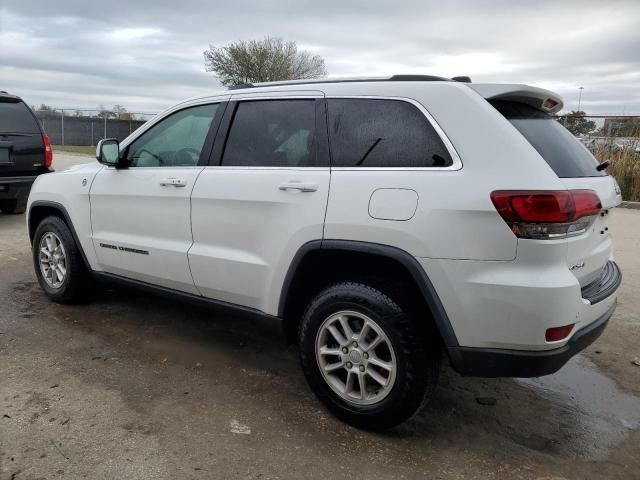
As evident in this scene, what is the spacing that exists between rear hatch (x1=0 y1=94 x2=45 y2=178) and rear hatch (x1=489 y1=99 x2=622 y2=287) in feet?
23.8

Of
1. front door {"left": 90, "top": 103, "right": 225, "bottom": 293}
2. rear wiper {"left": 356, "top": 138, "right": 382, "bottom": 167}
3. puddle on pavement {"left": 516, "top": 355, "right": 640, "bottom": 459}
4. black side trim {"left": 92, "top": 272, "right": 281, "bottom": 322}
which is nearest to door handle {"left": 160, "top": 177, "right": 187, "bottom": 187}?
front door {"left": 90, "top": 103, "right": 225, "bottom": 293}

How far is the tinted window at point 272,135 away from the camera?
3.25 meters

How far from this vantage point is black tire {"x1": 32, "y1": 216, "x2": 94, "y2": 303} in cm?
461

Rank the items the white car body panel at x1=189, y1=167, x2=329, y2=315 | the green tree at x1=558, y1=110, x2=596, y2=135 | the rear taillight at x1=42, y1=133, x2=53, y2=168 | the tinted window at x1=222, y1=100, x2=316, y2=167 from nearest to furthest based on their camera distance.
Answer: the white car body panel at x1=189, y1=167, x2=329, y2=315 < the tinted window at x1=222, y1=100, x2=316, y2=167 < the rear taillight at x1=42, y1=133, x2=53, y2=168 < the green tree at x1=558, y1=110, x2=596, y2=135

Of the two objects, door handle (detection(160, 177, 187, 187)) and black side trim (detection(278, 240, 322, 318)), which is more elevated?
door handle (detection(160, 177, 187, 187))

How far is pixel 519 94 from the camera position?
114 inches

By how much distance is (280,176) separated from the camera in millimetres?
3205

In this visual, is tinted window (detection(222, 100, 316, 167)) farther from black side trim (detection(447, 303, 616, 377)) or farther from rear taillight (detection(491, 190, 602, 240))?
black side trim (detection(447, 303, 616, 377))

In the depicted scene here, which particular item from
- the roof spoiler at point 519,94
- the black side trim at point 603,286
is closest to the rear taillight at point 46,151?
the roof spoiler at point 519,94

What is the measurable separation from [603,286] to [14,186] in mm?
7733

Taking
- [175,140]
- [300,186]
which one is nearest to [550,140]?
[300,186]

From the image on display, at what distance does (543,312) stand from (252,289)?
165 centimetres

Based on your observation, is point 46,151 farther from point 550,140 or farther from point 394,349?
point 550,140

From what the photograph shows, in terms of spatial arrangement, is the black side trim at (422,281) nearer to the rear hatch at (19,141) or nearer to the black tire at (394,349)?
the black tire at (394,349)
